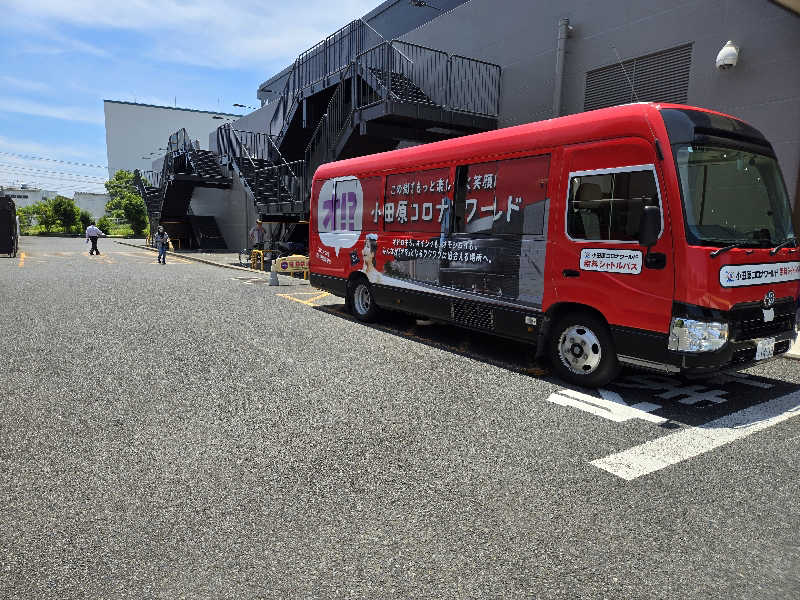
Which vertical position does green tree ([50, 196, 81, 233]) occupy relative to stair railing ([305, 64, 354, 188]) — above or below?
below

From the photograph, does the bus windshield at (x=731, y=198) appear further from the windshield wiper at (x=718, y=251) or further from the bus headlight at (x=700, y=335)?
the bus headlight at (x=700, y=335)

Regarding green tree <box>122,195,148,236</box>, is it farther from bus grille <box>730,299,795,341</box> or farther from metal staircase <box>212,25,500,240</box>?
bus grille <box>730,299,795,341</box>

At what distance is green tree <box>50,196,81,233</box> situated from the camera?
2124 inches

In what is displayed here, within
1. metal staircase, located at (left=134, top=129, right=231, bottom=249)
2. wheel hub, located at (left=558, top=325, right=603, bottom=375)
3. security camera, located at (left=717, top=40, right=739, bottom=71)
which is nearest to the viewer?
wheel hub, located at (left=558, top=325, right=603, bottom=375)

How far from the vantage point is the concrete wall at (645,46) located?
8891 millimetres

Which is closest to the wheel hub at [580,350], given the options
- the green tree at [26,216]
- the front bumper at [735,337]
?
the front bumper at [735,337]

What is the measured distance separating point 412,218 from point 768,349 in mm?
4675

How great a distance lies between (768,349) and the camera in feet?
16.5

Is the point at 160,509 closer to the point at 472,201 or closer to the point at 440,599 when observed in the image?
the point at 440,599

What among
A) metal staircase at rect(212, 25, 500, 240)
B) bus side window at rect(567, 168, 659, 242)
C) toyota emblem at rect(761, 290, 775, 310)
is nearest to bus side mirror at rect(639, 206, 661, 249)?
bus side window at rect(567, 168, 659, 242)

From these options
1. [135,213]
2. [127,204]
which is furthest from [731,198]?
[127,204]

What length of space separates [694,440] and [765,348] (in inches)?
61.9

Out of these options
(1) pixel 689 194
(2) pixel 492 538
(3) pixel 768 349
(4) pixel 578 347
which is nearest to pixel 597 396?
(4) pixel 578 347

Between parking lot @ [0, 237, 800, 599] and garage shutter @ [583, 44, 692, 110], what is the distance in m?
6.49
